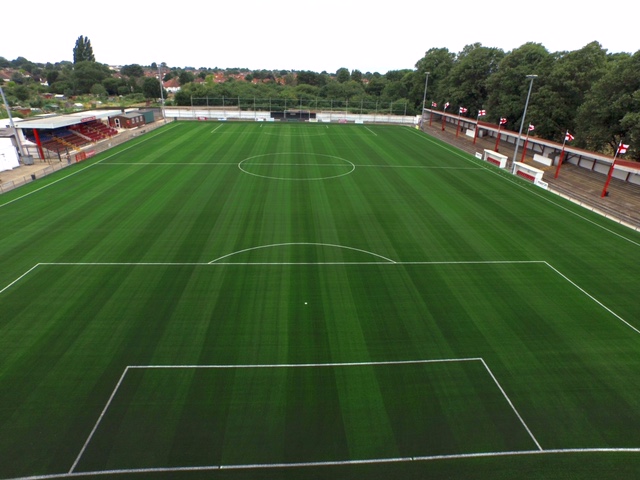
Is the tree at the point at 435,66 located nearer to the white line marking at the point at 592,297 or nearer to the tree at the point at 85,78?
the white line marking at the point at 592,297

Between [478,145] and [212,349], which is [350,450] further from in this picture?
[478,145]

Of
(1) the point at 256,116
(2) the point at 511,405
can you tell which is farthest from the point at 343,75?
(2) the point at 511,405

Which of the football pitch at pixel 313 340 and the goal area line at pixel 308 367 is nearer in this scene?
the goal area line at pixel 308 367

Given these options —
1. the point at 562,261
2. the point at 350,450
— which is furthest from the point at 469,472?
the point at 562,261

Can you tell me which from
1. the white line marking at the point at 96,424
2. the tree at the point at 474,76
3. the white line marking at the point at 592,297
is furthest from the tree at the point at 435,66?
the white line marking at the point at 96,424

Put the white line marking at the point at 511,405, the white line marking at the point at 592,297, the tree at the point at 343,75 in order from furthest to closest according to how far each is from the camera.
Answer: the tree at the point at 343,75, the white line marking at the point at 592,297, the white line marking at the point at 511,405

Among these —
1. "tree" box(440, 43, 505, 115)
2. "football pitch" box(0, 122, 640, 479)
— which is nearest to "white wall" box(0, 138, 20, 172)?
"football pitch" box(0, 122, 640, 479)
